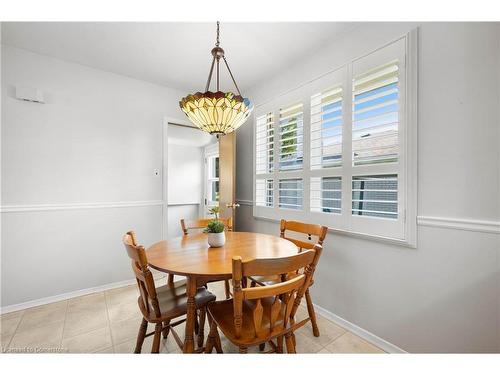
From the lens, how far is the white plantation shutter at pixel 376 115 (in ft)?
5.20

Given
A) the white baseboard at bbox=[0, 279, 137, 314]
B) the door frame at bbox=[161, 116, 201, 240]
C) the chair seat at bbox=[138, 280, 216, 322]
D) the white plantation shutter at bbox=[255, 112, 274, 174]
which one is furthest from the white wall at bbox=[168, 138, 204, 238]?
the chair seat at bbox=[138, 280, 216, 322]

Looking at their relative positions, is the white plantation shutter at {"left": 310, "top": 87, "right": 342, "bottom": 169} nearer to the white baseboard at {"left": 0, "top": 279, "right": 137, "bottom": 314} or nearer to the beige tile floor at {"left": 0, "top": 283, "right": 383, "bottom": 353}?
the beige tile floor at {"left": 0, "top": 283, "right": 383, "bottom": 353}

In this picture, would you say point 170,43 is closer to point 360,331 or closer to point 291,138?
point 291,138

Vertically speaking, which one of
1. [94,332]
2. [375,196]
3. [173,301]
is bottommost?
[94,332]

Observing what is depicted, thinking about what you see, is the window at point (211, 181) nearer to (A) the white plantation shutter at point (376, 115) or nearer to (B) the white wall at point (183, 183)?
(B) the white wall at point (183, 183)

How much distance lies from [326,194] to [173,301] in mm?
1542

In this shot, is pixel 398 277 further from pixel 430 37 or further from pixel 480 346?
pixel 430 37

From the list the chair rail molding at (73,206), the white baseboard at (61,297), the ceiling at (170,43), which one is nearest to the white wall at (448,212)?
the ceiling at (170,43)

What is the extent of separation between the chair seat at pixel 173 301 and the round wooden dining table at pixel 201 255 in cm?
16

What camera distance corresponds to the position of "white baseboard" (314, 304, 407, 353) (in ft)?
5.23

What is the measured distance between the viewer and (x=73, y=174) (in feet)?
8.01

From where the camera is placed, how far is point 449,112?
1.33 meters

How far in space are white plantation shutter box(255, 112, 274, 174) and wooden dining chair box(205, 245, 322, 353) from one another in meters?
1.69

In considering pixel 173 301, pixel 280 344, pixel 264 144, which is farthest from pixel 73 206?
pixel 280 344
